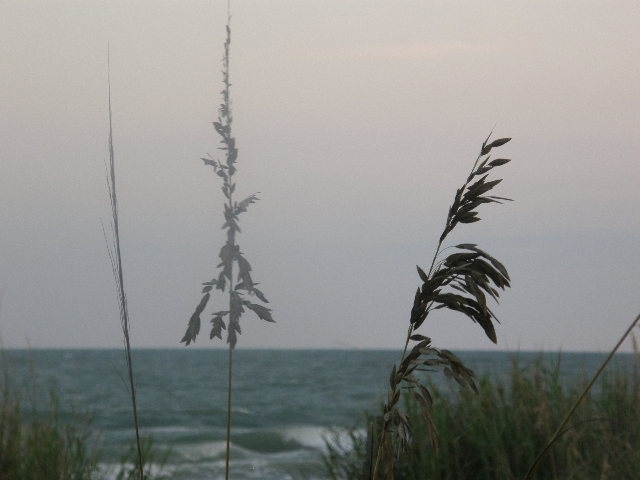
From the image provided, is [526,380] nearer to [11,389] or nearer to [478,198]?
[11,389]

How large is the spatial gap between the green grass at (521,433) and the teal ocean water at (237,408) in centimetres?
21

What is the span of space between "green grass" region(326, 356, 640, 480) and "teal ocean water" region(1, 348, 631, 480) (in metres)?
0.21

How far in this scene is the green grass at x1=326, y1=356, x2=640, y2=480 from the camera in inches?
182

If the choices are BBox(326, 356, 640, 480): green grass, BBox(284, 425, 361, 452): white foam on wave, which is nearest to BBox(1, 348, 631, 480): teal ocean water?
BBox(284, 425, 361, 452): white foam on wave

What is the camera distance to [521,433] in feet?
16.5

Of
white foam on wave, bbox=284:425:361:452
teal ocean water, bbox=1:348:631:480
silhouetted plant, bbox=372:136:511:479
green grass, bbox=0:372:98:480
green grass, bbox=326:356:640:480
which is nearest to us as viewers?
silhouetted plant, bbox=372:136:511:479

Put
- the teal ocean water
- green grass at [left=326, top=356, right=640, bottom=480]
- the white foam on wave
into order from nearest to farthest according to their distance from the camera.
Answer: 1. green grass at [left=326, top=356, right=640, bottom=480]
2. the teal ocean water
3. the white foam on wave

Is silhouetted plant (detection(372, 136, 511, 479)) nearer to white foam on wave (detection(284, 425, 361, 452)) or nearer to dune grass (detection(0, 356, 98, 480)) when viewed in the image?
dune grass (detection(0, 356, 98, 480))

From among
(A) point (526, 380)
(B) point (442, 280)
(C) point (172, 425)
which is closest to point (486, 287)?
(B) point (442, 280)

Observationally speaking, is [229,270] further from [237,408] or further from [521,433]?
[237,408]

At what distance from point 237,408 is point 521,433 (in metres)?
15.3

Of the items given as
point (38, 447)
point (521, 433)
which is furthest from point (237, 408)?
point (38, 447)

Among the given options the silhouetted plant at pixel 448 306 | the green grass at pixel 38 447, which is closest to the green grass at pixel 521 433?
the green grass at pixel 38 447

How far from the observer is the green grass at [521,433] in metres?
4.63
